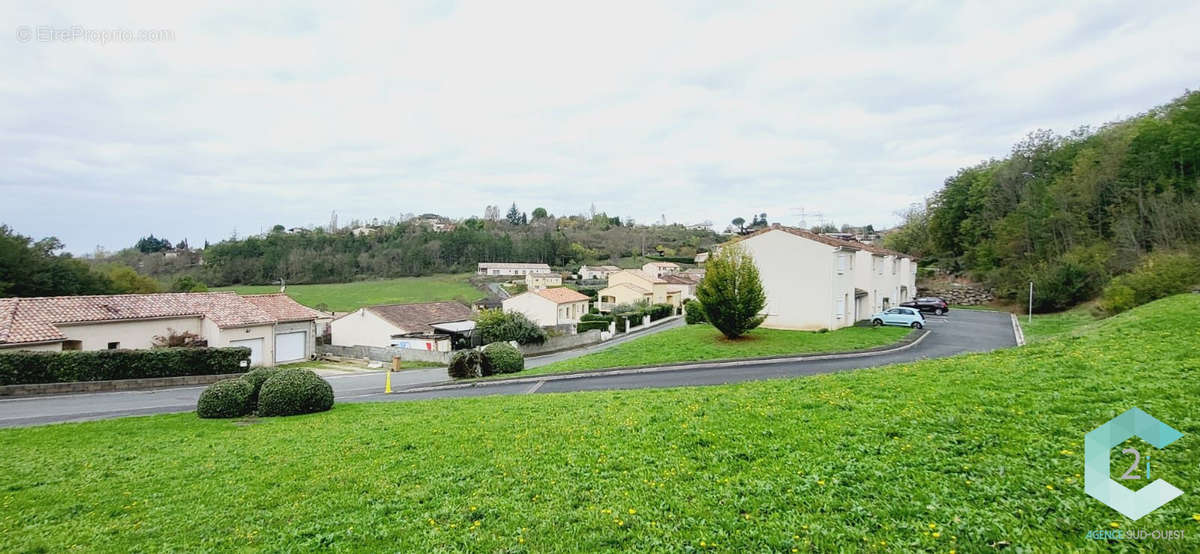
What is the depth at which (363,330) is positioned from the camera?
41.7 metres

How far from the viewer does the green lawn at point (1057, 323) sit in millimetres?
25750

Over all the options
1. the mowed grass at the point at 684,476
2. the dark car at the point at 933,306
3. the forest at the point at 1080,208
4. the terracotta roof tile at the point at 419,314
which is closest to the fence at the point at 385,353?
the terracotta roof tile at the point at 419,314

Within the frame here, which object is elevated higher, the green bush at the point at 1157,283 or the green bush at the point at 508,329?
the green bush at the point at 1157,283

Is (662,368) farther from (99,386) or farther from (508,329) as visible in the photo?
(99,386)

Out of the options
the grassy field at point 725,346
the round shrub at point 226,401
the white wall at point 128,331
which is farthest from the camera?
the white wall at point 128,331

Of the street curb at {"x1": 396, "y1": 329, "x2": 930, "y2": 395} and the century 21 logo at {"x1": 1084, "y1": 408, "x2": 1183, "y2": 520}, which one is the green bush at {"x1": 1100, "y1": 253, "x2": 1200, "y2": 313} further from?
the century 21 logo at {"x1": 1084, "y1": 408, "x2": 1183, "y2": 520}

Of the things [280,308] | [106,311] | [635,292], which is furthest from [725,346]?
[635,292]

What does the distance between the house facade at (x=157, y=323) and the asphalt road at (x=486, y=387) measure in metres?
6.55

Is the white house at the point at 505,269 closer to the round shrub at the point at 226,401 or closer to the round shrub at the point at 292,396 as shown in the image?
the round shrub at the point at 292,396

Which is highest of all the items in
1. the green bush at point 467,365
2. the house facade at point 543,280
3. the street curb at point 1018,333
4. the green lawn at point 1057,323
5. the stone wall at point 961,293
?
the house facade at point 543,280

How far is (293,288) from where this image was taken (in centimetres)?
8369

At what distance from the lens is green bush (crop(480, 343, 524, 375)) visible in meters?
25.0

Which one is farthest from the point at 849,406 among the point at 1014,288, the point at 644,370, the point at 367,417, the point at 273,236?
the point at 273,236

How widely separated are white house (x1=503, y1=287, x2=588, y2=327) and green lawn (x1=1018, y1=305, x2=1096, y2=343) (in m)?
35.2
